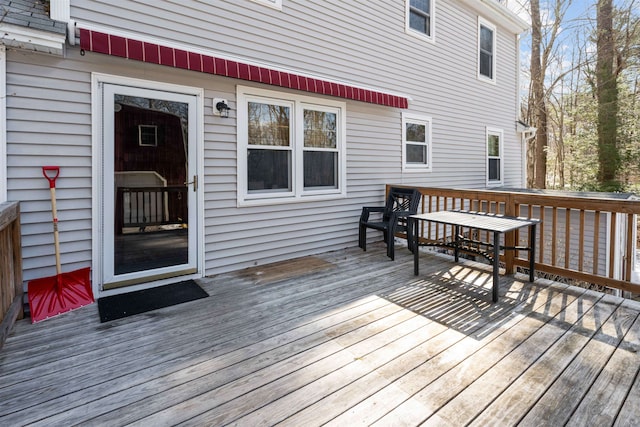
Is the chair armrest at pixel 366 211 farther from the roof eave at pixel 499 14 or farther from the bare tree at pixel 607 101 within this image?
the bare tree at pixel 607 101

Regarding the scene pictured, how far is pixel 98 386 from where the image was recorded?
77.7 inches

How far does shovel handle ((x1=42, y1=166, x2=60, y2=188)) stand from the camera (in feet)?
9.77

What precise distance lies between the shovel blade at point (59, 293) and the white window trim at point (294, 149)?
5.89 ft

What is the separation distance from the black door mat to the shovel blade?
0.59 ft

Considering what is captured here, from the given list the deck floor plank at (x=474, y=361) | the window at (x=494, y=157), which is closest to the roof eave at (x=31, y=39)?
the deck floor plank at (x=474, y=361)

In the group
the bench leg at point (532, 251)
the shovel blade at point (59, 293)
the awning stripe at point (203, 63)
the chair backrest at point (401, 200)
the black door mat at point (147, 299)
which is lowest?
the black door mat at point (147, 299)

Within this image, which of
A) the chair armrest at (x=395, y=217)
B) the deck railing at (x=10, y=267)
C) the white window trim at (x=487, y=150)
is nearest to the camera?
the deck railing at (x=10, y=267)

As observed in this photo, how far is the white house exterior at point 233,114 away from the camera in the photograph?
9.88ft

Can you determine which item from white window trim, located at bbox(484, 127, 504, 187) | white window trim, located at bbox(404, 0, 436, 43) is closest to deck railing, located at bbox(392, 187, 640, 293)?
white window trim, located at bbox(484, 127, 504, 187)

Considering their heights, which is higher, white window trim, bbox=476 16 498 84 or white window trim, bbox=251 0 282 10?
white window trim, bbox=476 16 498 84

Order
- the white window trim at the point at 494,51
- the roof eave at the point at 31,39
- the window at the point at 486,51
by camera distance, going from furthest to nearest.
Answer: the window at the point at 486,51
the white window trim at the point at 494,51
the roof eave at the point at 31,39

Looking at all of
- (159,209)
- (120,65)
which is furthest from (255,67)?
(159,209)

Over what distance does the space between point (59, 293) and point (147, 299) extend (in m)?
0.73

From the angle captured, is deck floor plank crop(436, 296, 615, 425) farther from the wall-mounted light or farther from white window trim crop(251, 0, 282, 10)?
white window trim crop(251, 0, 282, 10)
